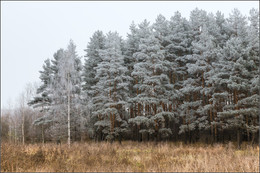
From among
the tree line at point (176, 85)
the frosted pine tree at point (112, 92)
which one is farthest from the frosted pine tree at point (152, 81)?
the frosted pine tree at point (112, 92)

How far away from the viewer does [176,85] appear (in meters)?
27.9

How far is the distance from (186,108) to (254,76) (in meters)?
7.41

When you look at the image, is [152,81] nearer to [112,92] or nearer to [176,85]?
[176,85]

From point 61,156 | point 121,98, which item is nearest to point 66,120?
point 121,98

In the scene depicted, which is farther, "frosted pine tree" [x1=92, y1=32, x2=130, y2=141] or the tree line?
"frosted pine tree" [x1=92, y1=32, x2=130, y2=141]

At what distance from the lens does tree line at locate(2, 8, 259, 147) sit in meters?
20.4

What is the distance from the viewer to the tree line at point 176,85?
2038 cm

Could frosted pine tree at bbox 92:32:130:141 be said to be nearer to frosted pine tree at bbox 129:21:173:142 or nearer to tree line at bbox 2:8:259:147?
tree line at bbox 2:8:259:147

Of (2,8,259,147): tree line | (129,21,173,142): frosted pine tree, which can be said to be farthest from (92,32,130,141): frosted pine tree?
(129,21,173,142): frosted pine tree

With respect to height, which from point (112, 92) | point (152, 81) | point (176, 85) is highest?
point (152, 81)

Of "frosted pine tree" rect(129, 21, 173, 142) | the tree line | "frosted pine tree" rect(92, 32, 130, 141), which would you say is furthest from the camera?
"frosted pine tree" rect(92, 32, 130, 141)

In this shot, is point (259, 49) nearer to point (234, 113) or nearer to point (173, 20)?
point (234, 113)

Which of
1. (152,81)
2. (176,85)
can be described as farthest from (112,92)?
(176,85)

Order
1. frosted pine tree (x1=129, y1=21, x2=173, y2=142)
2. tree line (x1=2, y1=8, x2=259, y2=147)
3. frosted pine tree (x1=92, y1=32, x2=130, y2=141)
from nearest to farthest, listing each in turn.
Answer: tree line (x1=2, y1=8, x2=259, y2=147) → frosted pine tree (x1=129, y1=21, x2=173, y2=142) → frosted pine tree (x1=92, y1=32, x2=130, y2=141)
